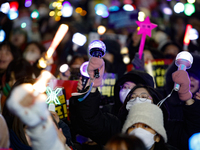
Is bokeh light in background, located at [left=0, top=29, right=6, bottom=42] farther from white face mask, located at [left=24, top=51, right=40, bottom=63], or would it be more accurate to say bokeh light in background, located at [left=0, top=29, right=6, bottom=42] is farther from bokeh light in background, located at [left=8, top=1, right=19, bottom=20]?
white face mask, located at [left=24, top=51, right=40, bottom=63]

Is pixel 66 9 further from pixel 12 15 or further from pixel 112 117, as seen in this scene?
pixel 112 117

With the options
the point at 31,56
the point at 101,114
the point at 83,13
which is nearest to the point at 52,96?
the point at 101,114

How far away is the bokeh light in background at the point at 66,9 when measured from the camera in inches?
318

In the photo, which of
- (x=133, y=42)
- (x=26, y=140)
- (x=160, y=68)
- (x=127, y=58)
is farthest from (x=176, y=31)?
(x=26, y=140)

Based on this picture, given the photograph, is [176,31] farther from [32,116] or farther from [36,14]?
[32,116]

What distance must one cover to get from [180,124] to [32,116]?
198 cm

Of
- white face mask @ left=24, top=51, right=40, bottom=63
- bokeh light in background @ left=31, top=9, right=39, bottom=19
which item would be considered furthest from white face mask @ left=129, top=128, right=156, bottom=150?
bokeh light in background @ left=31, top=9, right=39, bottom=19

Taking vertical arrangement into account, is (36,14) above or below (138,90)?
above

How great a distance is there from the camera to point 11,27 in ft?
20.8

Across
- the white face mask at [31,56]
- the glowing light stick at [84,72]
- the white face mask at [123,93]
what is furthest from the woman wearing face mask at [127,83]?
the white face mask at [31,56]

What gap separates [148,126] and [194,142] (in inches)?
23.7

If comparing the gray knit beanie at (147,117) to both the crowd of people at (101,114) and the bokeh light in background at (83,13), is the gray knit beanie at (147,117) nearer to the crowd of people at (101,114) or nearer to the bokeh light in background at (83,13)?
the crowd of people at (101,114)

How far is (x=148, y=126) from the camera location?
251 cm

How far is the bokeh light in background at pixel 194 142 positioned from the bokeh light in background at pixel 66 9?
605 centimetres
